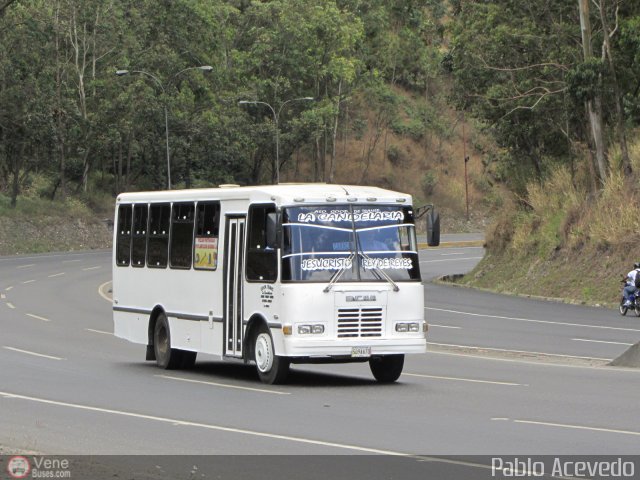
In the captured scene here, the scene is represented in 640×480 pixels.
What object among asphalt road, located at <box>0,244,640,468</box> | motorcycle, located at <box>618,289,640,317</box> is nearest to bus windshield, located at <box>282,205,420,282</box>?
asphalt road, located at <box>0,244,640,468</box>

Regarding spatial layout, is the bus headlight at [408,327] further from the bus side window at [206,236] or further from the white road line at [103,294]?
the white road line at [103,294]

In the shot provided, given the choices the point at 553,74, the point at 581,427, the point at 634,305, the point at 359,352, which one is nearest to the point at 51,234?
the point at 553,74

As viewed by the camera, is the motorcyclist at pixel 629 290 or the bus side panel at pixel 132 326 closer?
the bus side panel at pixel 132 326

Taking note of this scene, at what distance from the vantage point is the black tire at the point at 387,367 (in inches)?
774

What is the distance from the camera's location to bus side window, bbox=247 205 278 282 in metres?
19.2

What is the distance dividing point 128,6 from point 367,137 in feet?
95.5

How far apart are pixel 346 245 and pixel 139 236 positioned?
233 inches

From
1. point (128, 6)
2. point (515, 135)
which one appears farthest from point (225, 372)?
point (128, 6)

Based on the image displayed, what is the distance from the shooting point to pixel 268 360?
1919 cm

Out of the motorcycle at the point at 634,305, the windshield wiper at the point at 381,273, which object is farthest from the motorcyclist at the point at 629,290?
the windshield wiper at the point at 381,273

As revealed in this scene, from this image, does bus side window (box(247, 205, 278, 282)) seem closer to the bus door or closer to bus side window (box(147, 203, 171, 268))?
the bus door

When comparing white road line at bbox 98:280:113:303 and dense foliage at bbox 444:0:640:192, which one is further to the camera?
dense foliage at bbox 444:0:640:192

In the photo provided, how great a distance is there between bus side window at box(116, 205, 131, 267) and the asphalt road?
5.87 feet

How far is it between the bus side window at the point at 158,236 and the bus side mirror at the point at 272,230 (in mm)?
3868
